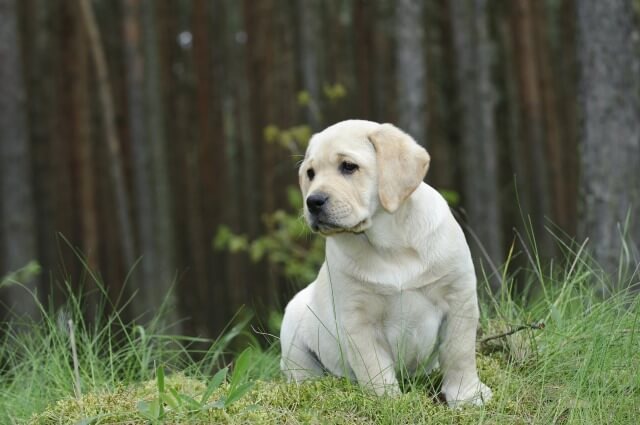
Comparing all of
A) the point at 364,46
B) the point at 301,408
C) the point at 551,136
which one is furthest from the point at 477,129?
the point at 364,46

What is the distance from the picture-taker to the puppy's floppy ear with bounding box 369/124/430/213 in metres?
3.28

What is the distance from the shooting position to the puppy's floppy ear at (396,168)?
3275mm

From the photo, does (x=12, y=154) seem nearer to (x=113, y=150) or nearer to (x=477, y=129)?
(x=113, y=150)

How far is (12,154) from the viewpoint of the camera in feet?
33.0

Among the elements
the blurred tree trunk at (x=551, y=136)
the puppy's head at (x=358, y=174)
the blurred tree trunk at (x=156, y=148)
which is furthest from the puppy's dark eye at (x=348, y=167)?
the blurred tree trunk at (x=551, y=136)

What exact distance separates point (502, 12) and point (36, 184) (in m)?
11.3

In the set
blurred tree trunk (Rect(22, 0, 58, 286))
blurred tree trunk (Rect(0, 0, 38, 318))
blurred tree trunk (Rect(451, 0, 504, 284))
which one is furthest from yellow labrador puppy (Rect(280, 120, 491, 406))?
blurred tree trunk (Rect(22, 0, 58, 286))

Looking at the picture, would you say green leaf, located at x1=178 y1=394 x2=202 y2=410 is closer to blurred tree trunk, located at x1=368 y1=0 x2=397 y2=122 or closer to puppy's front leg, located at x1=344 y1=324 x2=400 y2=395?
puppy's front leg, located at x1=344 y1=324 x2=400 y2=395

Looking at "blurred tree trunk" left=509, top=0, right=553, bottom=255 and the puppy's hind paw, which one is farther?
"blurred tree trunk" left=509, top=0, right=553, bottom=255

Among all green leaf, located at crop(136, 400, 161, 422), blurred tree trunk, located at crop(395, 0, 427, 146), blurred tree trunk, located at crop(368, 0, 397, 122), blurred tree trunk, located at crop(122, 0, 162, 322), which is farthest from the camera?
blurred tree trunk, located at crop(368, 0, 397, 122)

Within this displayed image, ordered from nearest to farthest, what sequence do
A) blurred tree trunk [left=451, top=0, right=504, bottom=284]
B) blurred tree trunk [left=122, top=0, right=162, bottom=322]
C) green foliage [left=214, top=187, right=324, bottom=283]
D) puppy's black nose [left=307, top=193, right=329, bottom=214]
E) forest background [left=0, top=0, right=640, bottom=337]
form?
puppy's black nose [left=307, top=193, right=329, bottom=214]
forest background [left=0, top=0, right=640, bottom=337]
green foliage [left=214, top=187, right=324, bottom=283]
blurred tree trunk [left=451, top=0, right=504, bottom=284]
blurred tree trunk [left=122, top=0, right=162, bottom=322]

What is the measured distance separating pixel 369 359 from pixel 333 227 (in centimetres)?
56

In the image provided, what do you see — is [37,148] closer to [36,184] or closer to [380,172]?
[36,184]

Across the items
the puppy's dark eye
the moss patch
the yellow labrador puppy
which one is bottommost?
the moss patch
